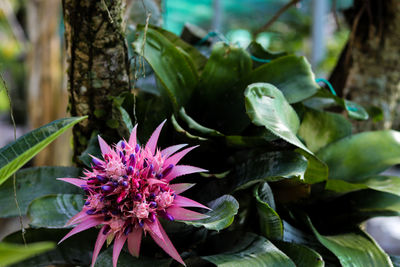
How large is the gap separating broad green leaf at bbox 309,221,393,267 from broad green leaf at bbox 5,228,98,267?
39 cm

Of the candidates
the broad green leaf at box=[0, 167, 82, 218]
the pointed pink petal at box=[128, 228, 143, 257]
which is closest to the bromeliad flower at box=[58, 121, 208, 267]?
the pointed pink petal at box=[128, 228, 143, 257]

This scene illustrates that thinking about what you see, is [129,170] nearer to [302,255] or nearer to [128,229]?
[128,229]

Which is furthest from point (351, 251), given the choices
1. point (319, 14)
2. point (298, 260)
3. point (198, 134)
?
point (319, 14)

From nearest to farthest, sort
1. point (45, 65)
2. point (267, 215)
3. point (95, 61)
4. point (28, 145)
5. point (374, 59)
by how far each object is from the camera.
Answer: point (28, 145) → point (267, 215) → point (95, 61) → point (374, 59) → point (45, 65)

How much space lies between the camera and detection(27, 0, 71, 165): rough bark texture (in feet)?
7.96

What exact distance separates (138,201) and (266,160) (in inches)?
9.7

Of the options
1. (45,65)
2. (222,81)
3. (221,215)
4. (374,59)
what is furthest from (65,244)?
(45,65)

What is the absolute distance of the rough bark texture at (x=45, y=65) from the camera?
2426 millimetres

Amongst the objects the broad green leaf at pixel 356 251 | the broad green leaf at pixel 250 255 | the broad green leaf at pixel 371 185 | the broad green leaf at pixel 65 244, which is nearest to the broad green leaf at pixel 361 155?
the broad green leaf at pixel 371 185

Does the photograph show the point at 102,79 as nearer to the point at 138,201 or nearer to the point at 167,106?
the point at 167,106

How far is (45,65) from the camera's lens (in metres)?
2.44

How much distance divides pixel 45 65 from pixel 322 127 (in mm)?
2194

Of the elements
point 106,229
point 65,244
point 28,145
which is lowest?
point 65,244

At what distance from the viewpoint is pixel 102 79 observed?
2.19 ft
